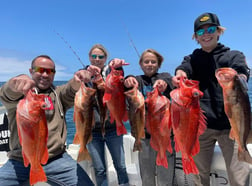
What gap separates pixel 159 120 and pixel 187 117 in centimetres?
45

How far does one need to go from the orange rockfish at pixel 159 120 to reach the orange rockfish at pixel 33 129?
1481 millimetres

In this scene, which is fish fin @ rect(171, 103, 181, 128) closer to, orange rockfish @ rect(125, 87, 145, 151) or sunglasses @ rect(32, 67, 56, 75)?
orange rockfish @ rect(125, 87, 145, 151)

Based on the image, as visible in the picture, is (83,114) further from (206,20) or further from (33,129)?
(206,20)

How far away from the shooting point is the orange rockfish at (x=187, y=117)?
8.97 feet

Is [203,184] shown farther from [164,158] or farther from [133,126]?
[133,126]

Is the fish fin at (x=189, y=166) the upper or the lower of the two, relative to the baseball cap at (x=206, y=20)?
lower

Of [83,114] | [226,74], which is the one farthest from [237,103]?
[83,114]

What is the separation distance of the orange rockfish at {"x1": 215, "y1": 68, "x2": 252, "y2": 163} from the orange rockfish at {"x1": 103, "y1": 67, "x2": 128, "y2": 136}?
136 centimetres

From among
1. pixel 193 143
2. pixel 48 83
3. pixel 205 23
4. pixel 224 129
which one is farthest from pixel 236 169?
pixel 48 83

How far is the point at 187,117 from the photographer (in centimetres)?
279

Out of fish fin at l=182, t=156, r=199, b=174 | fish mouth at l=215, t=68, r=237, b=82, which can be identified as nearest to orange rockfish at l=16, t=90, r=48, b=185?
fish fin at l=182, t=156, r=199, b=174

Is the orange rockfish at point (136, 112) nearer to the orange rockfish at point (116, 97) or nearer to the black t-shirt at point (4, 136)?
the orange rockfish at point (116, 97)

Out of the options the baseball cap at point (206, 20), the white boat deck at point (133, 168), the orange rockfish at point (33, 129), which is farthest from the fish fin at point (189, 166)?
the baseball cap at point (206, 20)

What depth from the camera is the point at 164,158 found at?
3180mm
